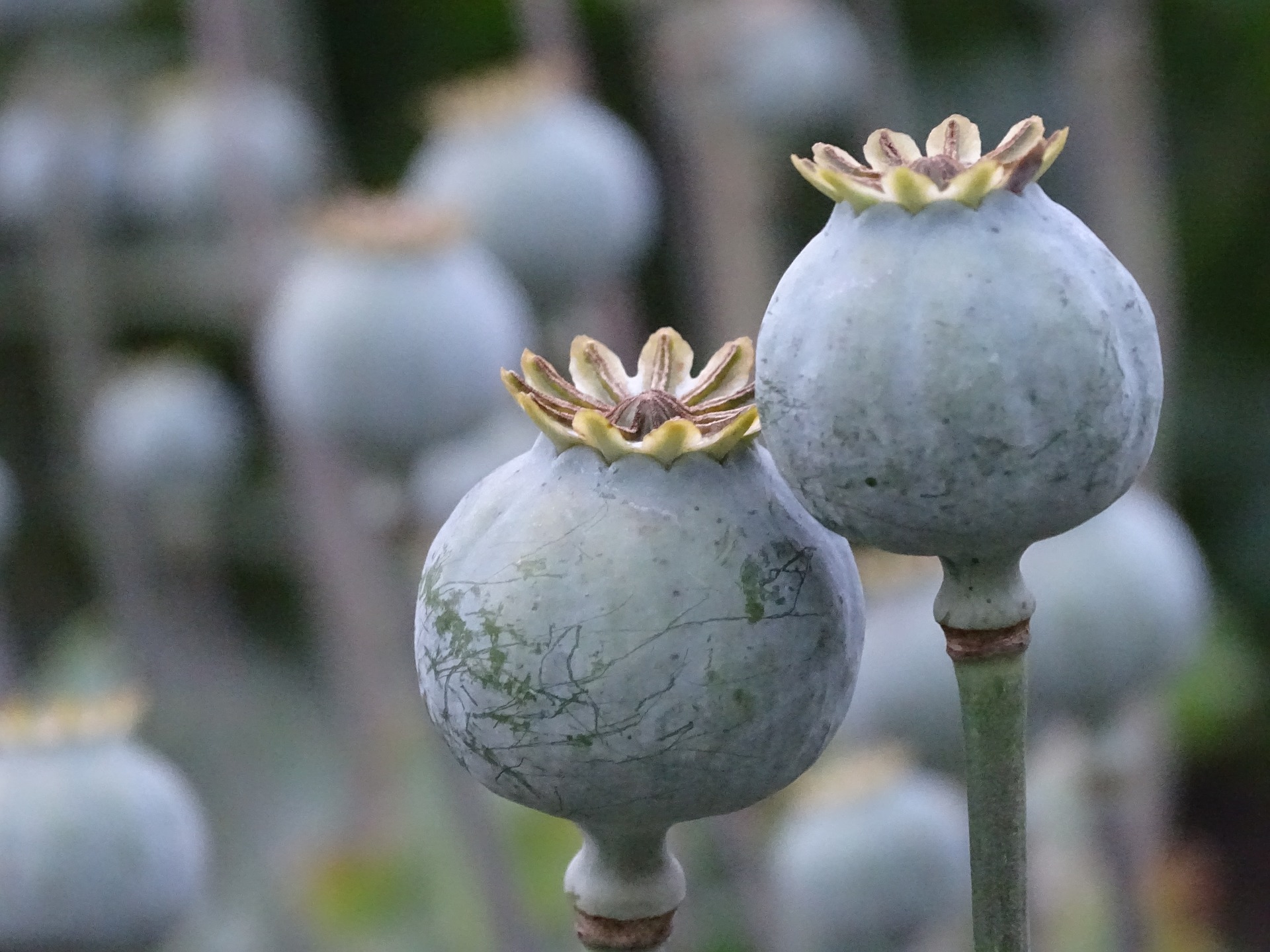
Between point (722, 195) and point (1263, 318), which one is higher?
point (722, 195)

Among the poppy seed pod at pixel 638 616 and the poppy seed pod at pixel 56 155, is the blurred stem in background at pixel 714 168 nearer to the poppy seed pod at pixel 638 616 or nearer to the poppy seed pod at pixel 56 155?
Answer: the poppy seed pod at pixel 56 155

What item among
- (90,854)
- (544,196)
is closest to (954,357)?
(90,854)

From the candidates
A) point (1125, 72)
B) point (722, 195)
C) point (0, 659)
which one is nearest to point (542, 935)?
point (0, 659)

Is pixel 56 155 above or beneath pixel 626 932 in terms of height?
above

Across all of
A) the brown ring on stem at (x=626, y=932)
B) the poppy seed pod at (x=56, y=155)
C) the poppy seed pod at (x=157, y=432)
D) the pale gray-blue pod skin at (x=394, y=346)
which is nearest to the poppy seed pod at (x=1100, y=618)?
the pale gray-blue pod skin at (x=394, y=346)

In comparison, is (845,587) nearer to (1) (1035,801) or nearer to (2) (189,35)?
(1) (1035,801)

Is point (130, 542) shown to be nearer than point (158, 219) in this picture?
Yes

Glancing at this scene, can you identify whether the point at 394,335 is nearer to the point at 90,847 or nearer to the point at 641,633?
the point at 90,847
